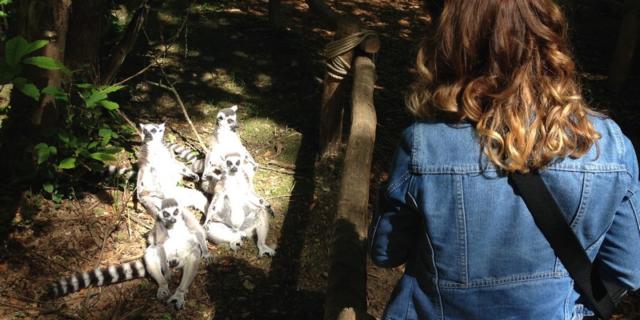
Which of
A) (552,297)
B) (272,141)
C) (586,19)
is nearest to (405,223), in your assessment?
(552,297)

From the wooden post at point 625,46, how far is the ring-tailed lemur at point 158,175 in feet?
15.2

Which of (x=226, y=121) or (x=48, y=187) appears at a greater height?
(x=226, y=121)

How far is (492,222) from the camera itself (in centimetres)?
167

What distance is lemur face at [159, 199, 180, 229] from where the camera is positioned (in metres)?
3.84

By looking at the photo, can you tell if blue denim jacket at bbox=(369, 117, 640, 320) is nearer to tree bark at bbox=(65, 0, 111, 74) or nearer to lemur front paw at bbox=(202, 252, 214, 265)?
lemur front paw at bbox=(202, 252, 214, 265)

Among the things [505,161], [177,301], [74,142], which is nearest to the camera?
[505,161]

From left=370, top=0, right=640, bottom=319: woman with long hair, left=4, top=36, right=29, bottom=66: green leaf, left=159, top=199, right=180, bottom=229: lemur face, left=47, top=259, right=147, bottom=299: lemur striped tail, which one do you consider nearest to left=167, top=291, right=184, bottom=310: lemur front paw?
left=47, top=259, right=147, bottom=299: lemur striped tail

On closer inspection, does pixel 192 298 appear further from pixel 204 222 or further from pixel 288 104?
pixel 288 104

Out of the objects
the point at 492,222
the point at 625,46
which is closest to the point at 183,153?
the point at 492,222

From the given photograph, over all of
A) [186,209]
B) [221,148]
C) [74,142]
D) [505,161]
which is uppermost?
[505,161]

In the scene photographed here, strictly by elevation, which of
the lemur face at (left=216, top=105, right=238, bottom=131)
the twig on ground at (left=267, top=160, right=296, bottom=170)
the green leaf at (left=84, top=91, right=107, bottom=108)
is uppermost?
the green leaf at (left=84, top=91, right=107, bottom=108)

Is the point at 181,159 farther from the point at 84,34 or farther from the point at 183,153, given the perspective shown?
the point at 84,34

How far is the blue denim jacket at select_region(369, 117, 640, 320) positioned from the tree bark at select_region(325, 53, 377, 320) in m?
0.35

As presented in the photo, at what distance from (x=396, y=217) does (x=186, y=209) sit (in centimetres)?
262
